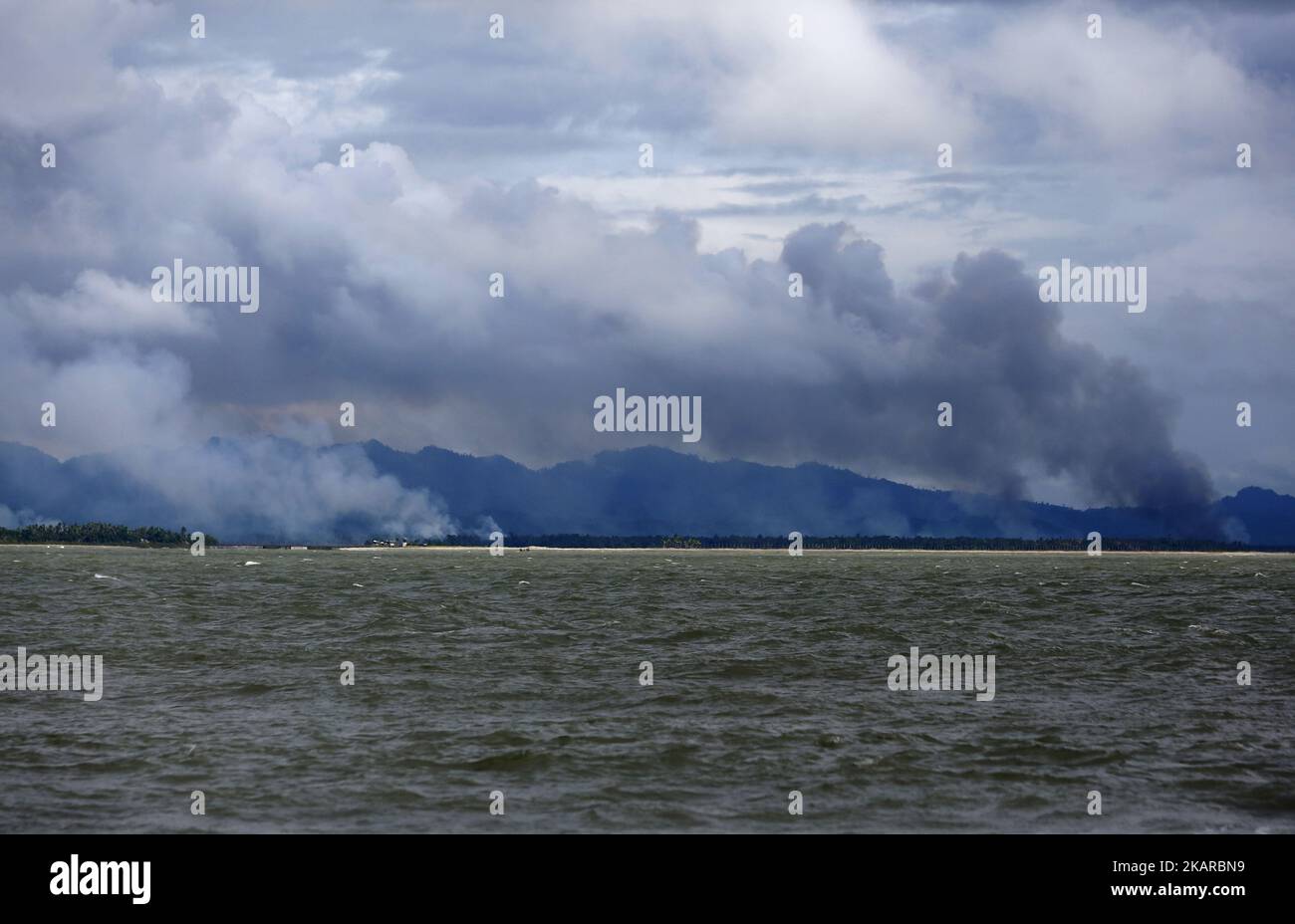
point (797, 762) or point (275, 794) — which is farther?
point (797, 762)

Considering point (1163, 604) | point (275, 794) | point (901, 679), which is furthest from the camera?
point (1163, 604)

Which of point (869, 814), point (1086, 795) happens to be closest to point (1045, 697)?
point (1086, 795)

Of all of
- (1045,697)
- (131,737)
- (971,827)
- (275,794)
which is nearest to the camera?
(971,827)
